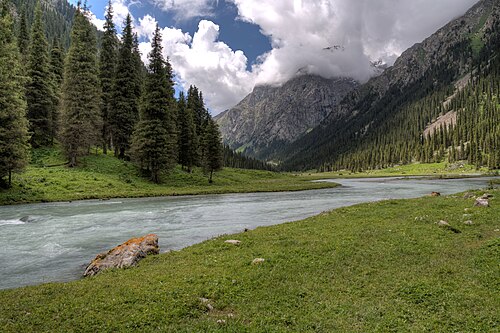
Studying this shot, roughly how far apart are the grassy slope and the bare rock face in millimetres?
837

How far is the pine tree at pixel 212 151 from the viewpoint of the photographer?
71.7 meters

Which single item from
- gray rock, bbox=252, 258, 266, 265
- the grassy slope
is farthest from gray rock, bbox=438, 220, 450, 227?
gray rock, bbox=252, 258, 266, 265

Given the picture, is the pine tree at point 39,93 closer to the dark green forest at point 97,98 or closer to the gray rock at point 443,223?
the dark green forest at point 97,98

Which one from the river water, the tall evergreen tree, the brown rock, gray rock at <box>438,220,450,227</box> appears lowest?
the river water

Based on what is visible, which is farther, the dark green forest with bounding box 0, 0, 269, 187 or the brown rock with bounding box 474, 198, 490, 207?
the dark green forest with bounding box 0, 0, 269, 187

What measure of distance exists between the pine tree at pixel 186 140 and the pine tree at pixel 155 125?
54.4 feet

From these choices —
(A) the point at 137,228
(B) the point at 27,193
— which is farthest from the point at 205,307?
(B) the point at 27,193

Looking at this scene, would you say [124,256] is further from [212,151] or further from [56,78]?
[56,78]

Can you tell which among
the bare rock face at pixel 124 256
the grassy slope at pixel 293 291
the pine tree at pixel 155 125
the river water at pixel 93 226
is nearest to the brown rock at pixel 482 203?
the grassy slope at pixel 293 291

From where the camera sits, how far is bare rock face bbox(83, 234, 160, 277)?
16.0 meters

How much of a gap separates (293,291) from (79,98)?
174ft

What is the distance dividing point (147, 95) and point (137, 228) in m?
37.8

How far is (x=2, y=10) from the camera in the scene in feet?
197

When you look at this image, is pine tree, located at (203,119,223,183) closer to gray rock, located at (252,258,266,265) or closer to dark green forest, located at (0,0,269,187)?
dark green forest, located at (0,0,269,187)
